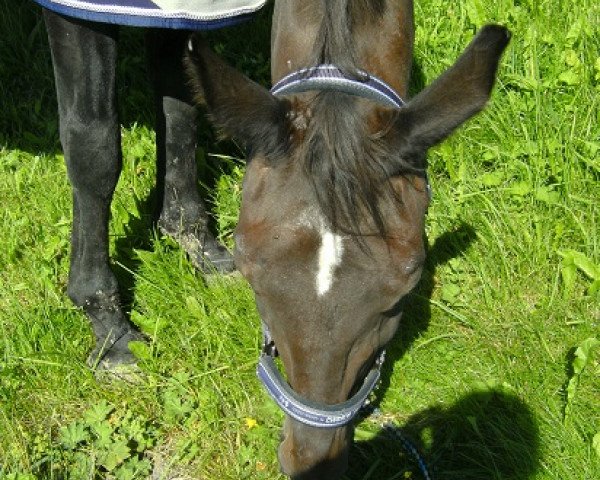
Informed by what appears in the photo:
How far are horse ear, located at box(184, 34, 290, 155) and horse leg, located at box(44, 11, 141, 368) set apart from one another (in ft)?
2.82

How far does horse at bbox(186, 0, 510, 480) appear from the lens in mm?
2037

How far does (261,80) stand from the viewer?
4.47 m

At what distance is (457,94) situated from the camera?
204cm

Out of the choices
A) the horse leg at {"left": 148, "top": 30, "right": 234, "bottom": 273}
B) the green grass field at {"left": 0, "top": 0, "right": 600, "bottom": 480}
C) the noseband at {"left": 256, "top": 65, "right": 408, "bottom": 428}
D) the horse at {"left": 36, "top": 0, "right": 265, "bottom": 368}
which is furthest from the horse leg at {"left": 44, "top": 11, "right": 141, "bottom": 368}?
the noseband at {"left": 256, "top": 65, "right": 408, "bottom": 428}

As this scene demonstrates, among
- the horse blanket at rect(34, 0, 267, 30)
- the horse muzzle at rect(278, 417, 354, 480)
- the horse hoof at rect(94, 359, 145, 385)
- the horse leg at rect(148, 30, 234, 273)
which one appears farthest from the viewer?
the horse leg at rect(148, 30, 234, 273)

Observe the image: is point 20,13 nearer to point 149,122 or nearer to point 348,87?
point 149,122

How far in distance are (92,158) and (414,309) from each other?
4.49 feet

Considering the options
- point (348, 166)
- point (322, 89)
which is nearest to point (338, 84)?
point (322, 89)

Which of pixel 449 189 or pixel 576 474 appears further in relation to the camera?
pixel 449 189

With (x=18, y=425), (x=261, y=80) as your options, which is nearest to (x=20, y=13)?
(x=261, y=80)

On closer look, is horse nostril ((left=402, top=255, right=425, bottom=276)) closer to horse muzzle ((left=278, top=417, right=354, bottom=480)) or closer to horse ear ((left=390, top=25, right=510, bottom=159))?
horse ear ((left=390, top=25, right=510, bottom=159))

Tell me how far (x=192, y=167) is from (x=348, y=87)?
1532 mm

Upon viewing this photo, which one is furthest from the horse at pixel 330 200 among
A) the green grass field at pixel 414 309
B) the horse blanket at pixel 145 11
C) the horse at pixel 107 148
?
the green grass field at pixel 414 309

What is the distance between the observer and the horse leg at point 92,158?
2.75 metres
